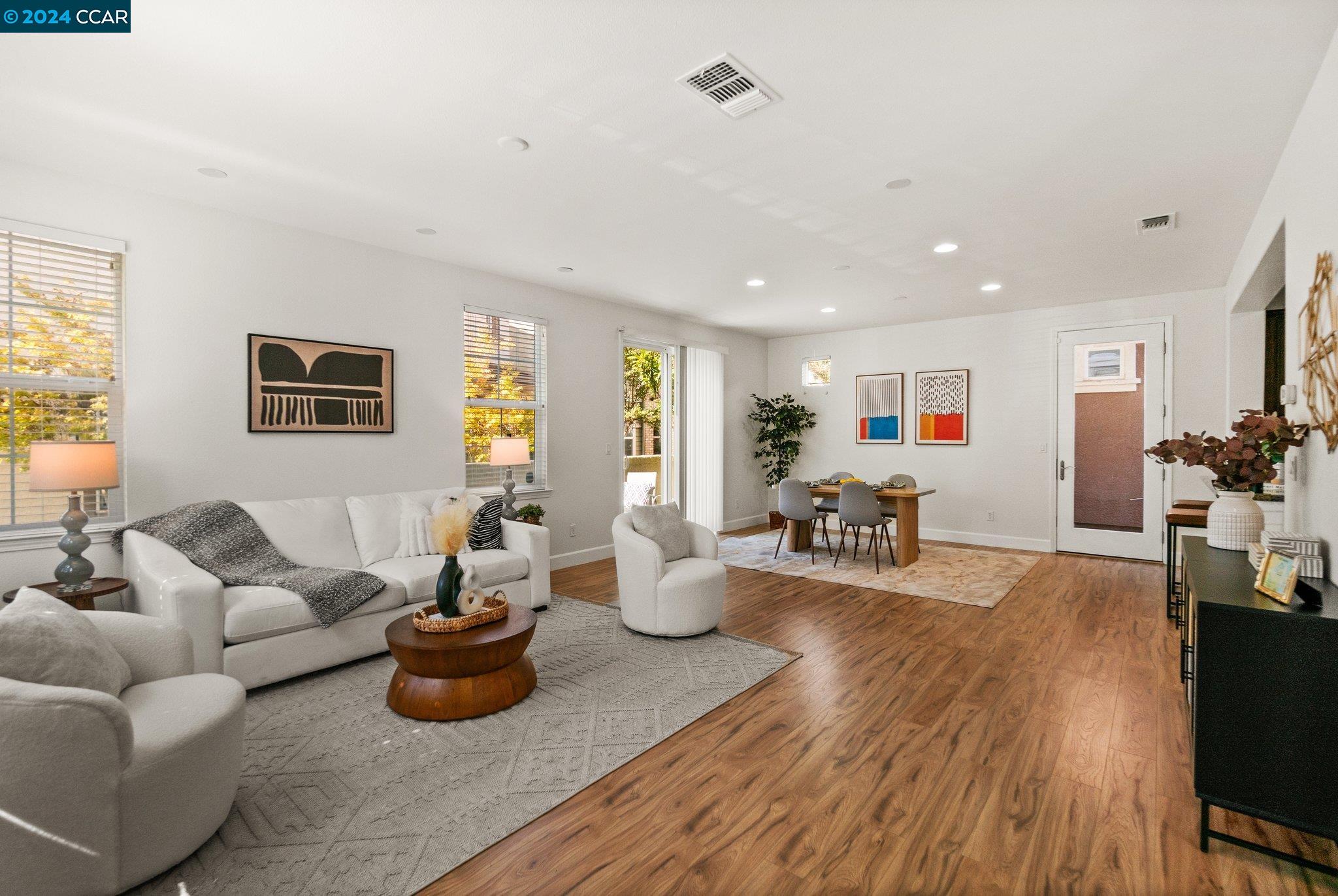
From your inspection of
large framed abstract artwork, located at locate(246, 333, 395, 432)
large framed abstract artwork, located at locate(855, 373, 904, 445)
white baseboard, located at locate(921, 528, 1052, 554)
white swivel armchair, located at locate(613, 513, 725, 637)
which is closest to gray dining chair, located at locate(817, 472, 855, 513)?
large framed abstract artwork, located at locate(855, 373, 904, 445)

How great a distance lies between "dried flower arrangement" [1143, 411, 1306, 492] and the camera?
8.15 feet

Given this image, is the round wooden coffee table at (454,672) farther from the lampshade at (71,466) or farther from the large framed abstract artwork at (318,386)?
the large framed abstract artwork at (318,386)

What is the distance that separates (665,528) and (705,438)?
380 centimetres

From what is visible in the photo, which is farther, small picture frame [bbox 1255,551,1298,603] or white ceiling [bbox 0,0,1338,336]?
white ceiling [bbox 0,0,1338,336]

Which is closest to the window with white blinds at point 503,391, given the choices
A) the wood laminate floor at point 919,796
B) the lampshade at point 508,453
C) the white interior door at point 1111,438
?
the lampshade at point 508,453

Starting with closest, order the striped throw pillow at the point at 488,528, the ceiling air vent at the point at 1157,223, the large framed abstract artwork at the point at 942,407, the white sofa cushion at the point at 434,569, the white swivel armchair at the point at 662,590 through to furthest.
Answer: the white sofa cushion at the point at 434,569 < the white swivel armchair at the point at 662,590 < the ceiling air vent at the point at 1157,223 < the striped throw pillow at the point at 488,528 < the large framed abstract artwork at the point at 942,407

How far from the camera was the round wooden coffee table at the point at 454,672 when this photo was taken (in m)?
2.68

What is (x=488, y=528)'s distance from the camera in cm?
440

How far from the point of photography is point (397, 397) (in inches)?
188

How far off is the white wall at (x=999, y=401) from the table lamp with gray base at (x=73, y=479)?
726 centimetres

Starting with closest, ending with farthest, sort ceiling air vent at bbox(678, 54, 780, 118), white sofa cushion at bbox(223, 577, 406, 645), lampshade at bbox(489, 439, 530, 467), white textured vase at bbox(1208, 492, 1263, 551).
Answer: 1. ceiling air vent at bbox(678, 54, 780, 118)
2. white textured vase at bbox(1208, 492, 1263, 551)
3. white sofa cushion at bbox(223, 577, 406, 645)
4. lampshade at bbox(489, 439, 530, 467)

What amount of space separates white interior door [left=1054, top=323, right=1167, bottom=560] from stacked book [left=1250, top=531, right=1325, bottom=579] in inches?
178

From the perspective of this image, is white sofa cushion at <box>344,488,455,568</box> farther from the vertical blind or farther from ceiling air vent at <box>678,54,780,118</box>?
the vertical blind

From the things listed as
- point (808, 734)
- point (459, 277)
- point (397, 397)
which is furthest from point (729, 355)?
point (808, 734)
